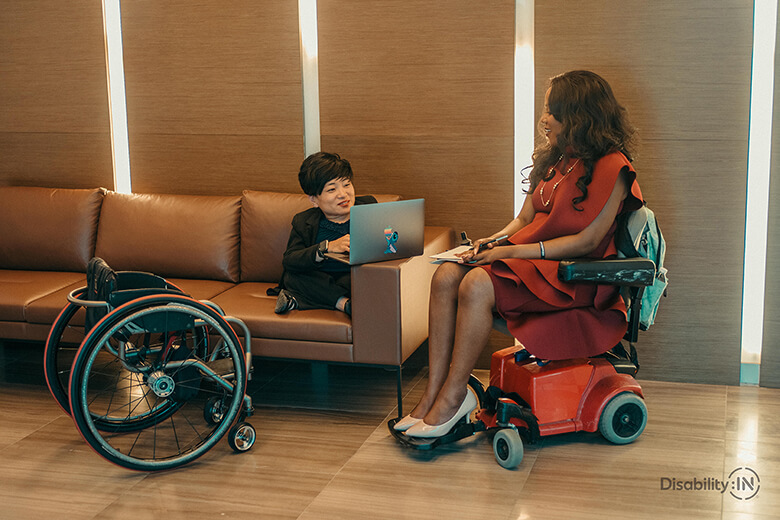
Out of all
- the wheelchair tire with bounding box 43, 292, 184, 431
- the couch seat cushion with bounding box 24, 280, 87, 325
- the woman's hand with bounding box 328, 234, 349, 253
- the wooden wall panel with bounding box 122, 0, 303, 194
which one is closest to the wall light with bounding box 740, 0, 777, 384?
the woman's hand with bounding box 328, 234, 349, 253

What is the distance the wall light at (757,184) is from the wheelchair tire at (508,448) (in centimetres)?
136

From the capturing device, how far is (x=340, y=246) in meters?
3.23

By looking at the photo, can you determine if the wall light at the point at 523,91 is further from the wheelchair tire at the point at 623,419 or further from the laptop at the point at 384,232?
the wheelchair tire at the point at 623,419

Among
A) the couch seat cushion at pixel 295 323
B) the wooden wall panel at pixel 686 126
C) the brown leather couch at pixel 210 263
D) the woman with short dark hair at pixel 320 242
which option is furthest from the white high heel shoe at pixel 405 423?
the wooden wall panel at pixel 686 126

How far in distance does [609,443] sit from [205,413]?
1.48m

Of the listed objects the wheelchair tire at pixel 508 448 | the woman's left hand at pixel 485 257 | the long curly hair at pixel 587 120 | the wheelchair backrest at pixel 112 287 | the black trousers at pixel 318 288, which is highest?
the long curly hair at pixel 587 120

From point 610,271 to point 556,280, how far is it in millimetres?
190

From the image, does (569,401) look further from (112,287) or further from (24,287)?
(24,287)

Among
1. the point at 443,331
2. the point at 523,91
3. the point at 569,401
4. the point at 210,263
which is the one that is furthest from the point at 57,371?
the point at 523,91

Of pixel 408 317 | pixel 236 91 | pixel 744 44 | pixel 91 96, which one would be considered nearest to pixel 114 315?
pixel 408 317

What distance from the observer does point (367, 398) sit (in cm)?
352

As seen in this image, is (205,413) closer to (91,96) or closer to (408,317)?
(408,317)

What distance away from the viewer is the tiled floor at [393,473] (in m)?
2.52

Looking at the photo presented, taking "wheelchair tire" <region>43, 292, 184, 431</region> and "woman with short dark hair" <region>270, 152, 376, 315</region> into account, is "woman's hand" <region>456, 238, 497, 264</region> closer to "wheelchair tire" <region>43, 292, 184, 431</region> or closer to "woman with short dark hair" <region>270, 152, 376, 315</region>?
"woman with short dark hair" <region>270, 152, 376, 315</region>
